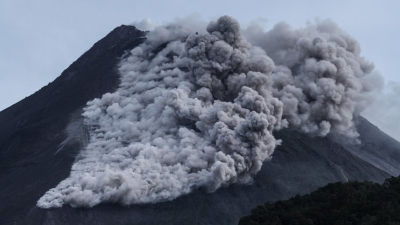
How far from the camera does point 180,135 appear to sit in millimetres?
A: 48000

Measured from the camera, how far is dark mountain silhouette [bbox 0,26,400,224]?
4012cm

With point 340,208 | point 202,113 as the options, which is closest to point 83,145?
point 202,113

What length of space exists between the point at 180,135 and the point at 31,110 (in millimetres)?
19350

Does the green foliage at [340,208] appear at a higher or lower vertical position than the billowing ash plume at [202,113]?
lower

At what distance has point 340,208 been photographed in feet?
108

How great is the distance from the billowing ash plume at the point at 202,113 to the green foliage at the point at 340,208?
8795 mm

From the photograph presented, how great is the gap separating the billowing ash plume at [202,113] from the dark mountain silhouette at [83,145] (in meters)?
0.97

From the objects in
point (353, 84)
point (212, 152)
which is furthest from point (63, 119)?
point (353, 84)

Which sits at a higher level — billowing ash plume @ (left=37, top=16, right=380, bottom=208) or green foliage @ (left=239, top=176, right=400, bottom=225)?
billowing ash plume @ (left=37, top=16, right=380, bottom=208)

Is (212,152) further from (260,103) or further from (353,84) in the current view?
(353,84)

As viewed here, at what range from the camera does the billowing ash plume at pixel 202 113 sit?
140ft

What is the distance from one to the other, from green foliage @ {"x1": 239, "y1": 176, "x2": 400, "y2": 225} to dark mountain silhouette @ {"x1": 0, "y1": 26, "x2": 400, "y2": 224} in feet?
21.9

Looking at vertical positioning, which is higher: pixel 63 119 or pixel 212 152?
pixel 63 119

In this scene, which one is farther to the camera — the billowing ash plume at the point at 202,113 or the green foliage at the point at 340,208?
the billowing ash plume at the point at 202,113
